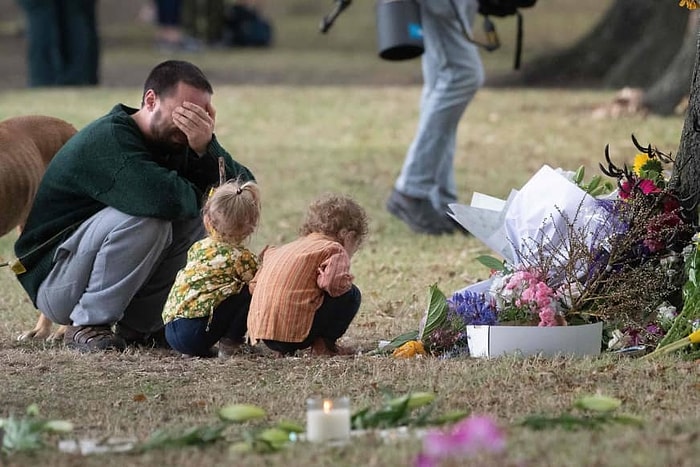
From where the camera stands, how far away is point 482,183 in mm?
10930

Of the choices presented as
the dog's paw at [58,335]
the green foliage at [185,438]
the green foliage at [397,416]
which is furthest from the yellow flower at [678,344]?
the dog's paw at [58,335]

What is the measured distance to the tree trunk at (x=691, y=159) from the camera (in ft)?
18.4

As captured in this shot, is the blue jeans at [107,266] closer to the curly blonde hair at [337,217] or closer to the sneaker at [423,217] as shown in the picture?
the curly blonde hair at [337,217]

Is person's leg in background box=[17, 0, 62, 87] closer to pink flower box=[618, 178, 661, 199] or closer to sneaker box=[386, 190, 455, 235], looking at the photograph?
sneaker box=[386, 190, 455, 235]

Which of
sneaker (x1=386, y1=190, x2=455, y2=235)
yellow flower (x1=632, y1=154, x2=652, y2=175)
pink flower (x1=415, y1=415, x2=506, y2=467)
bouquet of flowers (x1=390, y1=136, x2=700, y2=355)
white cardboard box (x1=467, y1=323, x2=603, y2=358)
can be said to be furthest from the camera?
sneaker (x1=386, y1=190, x2=455, y2=235)

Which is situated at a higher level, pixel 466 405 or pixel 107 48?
pixel 107 48

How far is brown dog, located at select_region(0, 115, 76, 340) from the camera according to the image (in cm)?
639

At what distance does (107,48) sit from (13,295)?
1732 centimetres

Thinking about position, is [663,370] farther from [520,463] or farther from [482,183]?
[482,183]

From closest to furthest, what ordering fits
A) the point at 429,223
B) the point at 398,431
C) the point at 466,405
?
the point at 398,431
the point at 466,405
the point at 429,223

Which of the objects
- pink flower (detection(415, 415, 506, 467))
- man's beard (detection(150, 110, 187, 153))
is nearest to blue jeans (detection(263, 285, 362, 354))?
man's beard (detection(150, 110, 187, 153))

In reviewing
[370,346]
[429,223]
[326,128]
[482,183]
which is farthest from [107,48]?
[370,346]

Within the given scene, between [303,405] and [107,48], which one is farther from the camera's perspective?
[107,48]

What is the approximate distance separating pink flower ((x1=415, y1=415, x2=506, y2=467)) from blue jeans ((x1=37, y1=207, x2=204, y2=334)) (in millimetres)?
2280
